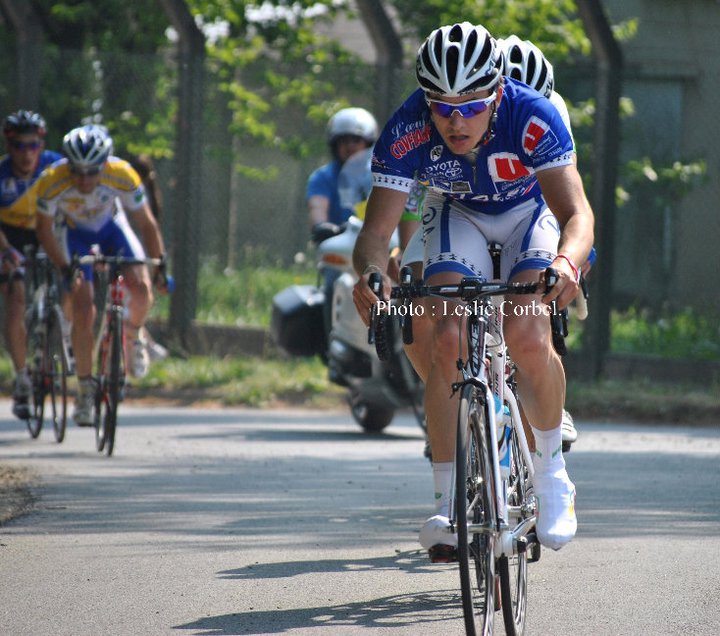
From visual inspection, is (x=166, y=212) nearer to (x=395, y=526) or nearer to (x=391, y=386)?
(x=391, y=386)

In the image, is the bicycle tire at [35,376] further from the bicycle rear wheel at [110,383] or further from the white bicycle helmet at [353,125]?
the white bicycle helmet at [353,125]

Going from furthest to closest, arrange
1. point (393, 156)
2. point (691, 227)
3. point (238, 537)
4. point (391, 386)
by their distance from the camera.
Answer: point (691, 227) → point (391, 386) → point (238, 537) → point (393, 156)

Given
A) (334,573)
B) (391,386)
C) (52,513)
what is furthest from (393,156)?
(391,386)

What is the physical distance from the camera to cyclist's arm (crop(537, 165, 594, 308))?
5.08 metres

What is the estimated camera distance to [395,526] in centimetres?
715

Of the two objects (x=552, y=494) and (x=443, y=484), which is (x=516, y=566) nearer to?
(x=552, y=494)

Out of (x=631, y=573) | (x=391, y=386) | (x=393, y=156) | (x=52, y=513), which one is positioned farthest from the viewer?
(x=391, y=386)

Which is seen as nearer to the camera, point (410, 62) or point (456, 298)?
point (456, 298)

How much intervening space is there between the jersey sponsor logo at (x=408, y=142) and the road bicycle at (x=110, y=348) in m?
4.62

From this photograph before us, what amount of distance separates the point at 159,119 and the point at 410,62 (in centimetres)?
251

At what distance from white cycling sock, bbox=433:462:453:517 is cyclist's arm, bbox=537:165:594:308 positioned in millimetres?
817

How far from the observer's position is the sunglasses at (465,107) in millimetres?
5289

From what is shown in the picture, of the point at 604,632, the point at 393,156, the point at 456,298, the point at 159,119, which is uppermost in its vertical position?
the point at 159,119

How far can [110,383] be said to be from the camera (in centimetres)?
986
